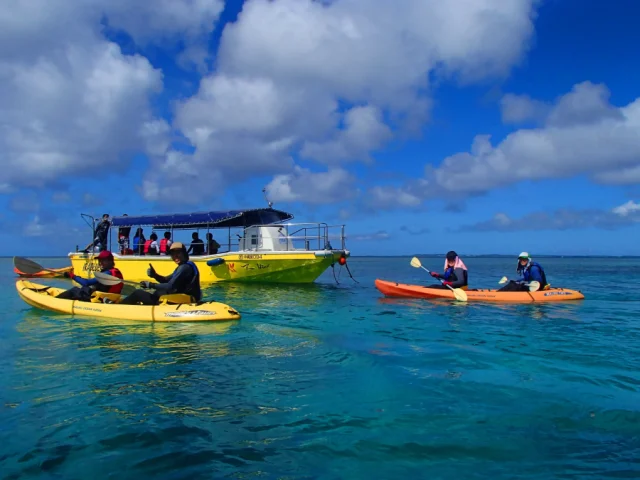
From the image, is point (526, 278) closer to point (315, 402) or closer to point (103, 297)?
point (315, 402)

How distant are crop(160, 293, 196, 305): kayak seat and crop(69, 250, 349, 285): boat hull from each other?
9389mm

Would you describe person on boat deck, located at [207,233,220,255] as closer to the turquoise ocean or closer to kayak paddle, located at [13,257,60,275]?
kayak paddle, located at [13,257,60,275]

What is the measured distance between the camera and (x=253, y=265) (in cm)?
2105

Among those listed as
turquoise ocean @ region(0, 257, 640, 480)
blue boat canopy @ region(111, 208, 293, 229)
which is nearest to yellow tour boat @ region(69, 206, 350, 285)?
blue boat canopy @ region(111, 208, 293, 229)

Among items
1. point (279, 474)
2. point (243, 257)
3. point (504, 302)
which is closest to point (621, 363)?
point (279, 474)

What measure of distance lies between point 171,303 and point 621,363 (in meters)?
9.10

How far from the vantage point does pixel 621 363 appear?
7.80 metres

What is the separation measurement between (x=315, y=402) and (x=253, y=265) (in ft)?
51.0

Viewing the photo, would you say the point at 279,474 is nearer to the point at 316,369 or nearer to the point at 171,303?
the point at 316,369

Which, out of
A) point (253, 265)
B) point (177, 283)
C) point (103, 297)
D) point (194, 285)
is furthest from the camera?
point (253, 265)

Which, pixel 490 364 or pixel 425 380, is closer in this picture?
pixel 425 380

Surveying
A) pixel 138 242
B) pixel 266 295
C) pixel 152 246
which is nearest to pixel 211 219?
pixel 152 246

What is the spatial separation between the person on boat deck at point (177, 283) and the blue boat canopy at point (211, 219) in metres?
10.4

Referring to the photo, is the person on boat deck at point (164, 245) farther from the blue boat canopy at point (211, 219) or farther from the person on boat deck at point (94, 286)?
the person on boat deck at point (94, 286)
